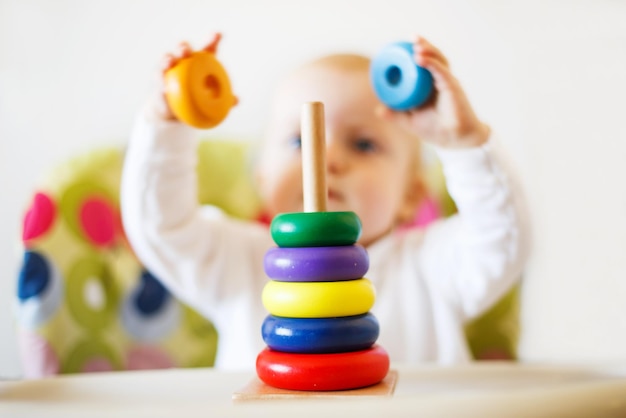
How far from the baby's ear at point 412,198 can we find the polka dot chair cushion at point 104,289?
3 centimetres

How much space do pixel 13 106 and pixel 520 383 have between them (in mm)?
679

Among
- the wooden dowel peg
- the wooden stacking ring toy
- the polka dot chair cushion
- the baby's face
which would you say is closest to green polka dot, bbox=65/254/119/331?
the polka dot chair cushion

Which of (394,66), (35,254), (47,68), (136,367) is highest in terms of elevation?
(47,68)

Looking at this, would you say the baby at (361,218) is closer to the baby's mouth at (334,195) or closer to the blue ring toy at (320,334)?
the baby's mouth at (334,195)

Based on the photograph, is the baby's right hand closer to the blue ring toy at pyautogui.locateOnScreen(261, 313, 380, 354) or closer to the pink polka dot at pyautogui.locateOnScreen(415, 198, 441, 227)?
the blue ring toy at pyautogui.locateOnScreen(261, 313, 380, 354)

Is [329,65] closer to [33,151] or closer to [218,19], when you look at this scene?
[218,19]

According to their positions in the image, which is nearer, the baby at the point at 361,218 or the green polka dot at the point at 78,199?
the baby at the point at 361,218

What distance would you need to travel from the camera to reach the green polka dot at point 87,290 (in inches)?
29.7

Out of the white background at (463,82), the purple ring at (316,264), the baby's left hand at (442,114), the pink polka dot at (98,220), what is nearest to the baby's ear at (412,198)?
the white background at (463,82)

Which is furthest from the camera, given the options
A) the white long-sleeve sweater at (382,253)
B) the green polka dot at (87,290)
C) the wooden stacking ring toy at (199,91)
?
the green polka dot at (87,290)

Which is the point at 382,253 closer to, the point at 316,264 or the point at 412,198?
the point at 412,198

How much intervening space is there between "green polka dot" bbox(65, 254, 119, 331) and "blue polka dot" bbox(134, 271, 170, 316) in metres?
0.03

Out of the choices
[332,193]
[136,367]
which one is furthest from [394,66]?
[136,367]

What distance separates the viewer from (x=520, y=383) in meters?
0.50
